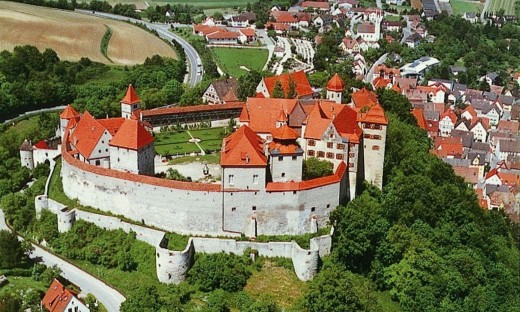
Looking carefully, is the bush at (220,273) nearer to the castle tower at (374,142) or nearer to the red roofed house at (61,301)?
the red roofed house at (61,301)

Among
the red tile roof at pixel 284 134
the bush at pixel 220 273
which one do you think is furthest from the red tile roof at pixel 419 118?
the bush at pixel 220 273

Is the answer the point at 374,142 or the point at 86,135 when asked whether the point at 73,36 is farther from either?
the point at 374,142

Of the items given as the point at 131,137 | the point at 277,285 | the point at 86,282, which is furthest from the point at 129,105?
the point at 277,285

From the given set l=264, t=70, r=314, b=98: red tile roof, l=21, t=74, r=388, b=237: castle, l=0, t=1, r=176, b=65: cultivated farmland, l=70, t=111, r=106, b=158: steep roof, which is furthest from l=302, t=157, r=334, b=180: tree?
l=0, t=1, r=176, b=65: cultivated farmland

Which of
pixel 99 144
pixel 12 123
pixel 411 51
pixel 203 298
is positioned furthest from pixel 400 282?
pixel 411 51

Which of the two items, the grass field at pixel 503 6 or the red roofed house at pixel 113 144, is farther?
the grass field at pixel 503 6

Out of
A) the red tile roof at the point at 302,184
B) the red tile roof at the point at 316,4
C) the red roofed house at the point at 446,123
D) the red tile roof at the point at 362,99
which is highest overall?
the red tile roof at the point at 316,4

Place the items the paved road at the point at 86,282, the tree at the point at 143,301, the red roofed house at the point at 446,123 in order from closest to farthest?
the tree at the point at 143,301 < the paved road at the point at 86,282 < the red roofed house at the point at 446,123
